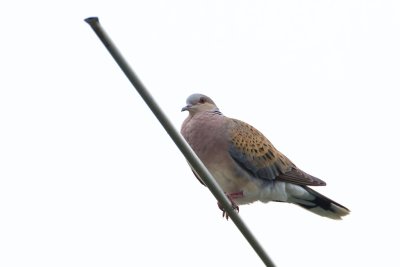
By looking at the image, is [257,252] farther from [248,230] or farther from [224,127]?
[224,127]

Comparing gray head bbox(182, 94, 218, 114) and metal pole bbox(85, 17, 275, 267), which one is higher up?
gray head bbox(182, 94, 218, 114)

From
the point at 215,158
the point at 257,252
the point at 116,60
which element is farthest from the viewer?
the point at 215,158

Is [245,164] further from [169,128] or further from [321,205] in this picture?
[169,128]

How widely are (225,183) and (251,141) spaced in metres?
0.49

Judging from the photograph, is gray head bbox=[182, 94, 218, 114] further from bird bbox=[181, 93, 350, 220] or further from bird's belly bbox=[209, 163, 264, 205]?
bird's belly bbox=[209, 163, 264, 205]

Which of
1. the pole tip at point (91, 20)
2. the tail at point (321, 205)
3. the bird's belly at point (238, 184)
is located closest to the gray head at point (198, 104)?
the bird's belly at point (238, 184)

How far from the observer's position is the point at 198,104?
6.02m

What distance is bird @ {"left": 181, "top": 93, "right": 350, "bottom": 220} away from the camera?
5.59 meters

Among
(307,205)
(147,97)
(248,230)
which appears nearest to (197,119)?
(307,205)

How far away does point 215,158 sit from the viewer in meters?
5.58

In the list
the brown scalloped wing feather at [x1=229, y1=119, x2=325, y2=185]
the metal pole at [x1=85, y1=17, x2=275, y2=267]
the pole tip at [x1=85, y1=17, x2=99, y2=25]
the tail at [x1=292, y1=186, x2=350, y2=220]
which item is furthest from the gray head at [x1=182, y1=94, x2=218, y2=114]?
the pole tip at [x1=85, y1=17, x2=99, y2=25]

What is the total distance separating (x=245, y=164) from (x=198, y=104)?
64 cm

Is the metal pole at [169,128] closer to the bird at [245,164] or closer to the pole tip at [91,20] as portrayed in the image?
the pole tip at [91,20]

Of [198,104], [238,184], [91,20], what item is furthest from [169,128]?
[198,104]
